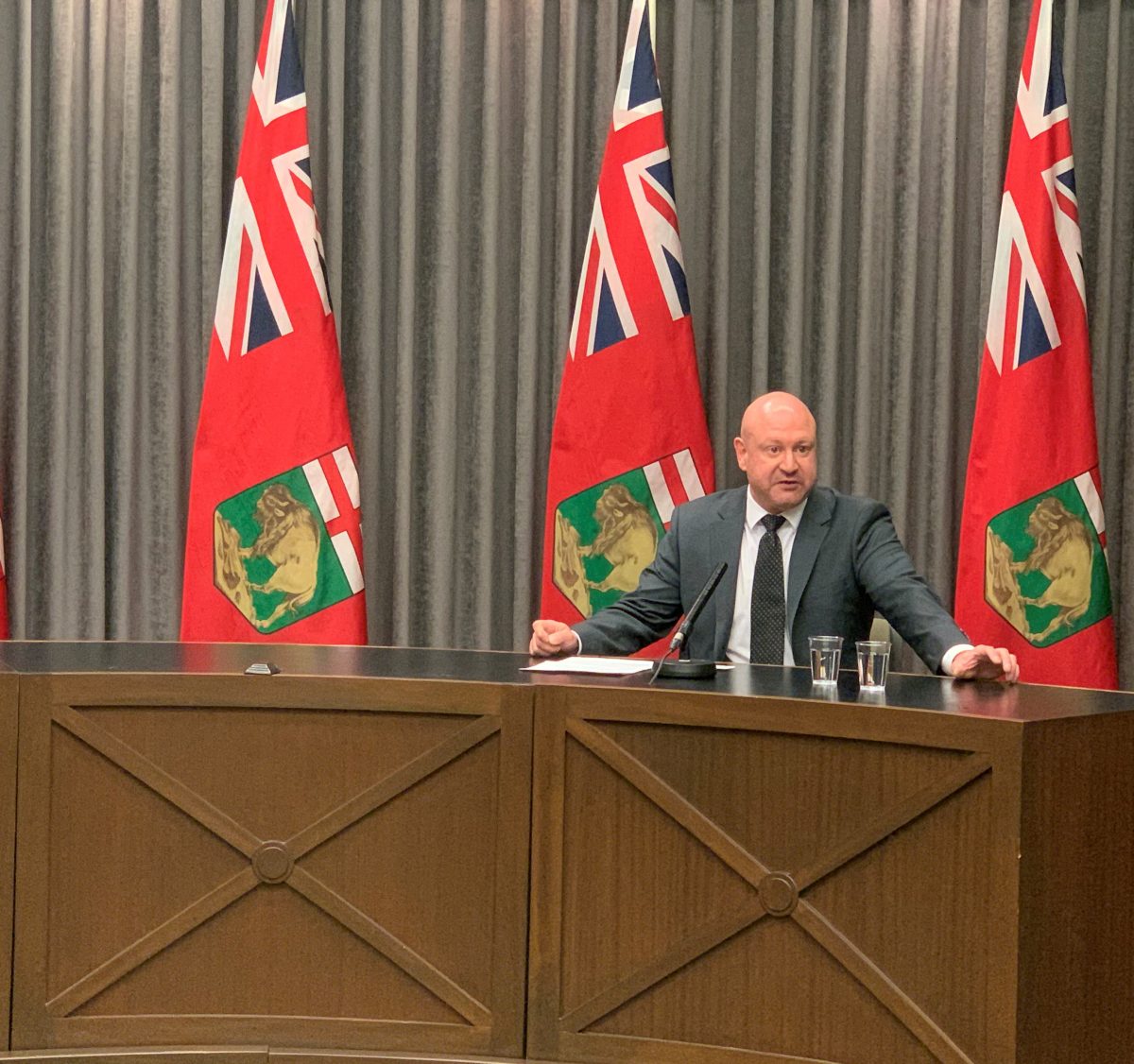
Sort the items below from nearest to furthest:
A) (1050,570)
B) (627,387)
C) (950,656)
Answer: (950,656) → (1050,570) → (627,387)

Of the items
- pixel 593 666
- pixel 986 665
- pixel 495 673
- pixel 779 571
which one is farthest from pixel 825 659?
pixel 779 571

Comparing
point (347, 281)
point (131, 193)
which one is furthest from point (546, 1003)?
point (131, 193)

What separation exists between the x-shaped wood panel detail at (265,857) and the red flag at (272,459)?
67.9 inches

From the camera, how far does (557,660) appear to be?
2.80m

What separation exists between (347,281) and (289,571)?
1.03 m

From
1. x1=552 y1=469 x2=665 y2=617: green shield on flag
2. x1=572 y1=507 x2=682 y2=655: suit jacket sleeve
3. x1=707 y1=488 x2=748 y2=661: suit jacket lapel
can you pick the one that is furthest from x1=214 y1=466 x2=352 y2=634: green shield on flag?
x1=707 y1=488 x2=748 y2=661: suit jacket lapel

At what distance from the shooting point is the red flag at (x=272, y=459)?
4141 millimetres

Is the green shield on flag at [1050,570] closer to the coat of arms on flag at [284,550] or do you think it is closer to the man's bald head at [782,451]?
the man's bald head at [782,451]

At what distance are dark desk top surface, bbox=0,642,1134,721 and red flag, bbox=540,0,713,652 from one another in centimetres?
129

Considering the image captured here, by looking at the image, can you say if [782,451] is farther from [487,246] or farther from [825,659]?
[487,246]

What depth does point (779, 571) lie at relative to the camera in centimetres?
333

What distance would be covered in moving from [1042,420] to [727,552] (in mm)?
1267

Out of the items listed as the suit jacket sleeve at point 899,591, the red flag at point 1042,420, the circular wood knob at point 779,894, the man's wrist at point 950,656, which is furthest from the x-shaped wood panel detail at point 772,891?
the red flag at point 1042,420

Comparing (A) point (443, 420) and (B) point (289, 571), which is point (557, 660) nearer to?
(B) point (289, 571)
